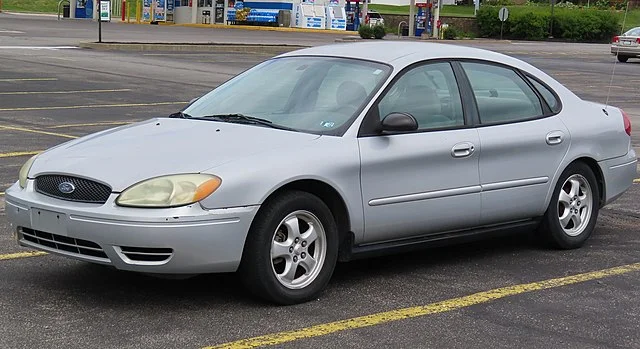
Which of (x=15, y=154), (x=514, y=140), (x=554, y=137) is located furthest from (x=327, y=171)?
(x=15, y=154)

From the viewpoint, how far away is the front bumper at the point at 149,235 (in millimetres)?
5148

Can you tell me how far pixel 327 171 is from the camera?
5711 millimetres

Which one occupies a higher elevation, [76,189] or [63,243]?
[76,189]

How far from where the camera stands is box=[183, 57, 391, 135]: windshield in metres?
6.11

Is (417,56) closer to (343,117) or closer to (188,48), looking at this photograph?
(343,117)

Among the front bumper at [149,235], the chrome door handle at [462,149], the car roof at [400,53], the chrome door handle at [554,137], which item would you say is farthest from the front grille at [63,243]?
the chrome door handle at [554,137]

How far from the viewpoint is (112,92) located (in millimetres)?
19422

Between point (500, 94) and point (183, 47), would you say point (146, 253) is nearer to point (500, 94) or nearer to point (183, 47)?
point (500, 94)

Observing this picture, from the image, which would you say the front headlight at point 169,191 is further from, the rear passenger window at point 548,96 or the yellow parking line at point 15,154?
the yellow parking line at point 15,154

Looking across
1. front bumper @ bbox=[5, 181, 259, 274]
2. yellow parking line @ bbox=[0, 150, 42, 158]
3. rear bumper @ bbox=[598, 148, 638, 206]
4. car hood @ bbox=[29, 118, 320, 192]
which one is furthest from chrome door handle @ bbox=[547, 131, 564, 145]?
yellow parking line @ bbox=[0, 150, 42, 158]

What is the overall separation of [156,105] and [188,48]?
56.0 ft

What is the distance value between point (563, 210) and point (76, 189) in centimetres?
355

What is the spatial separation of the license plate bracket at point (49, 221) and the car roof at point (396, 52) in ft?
7.21

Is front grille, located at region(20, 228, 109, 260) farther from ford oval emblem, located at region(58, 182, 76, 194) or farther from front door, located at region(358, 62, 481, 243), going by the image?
front door, located at region(358, 62, 481, 243)
